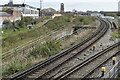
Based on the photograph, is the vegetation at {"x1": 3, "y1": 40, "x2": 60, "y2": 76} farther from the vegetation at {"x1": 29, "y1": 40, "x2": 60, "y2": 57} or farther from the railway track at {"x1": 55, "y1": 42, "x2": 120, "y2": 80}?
the railway track at {"x1": 55, "y1": 42, "x2": 120, "y2": 80}

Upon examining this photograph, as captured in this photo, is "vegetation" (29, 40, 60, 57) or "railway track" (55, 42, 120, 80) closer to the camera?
"railway track" (55, 42, 120, 80)

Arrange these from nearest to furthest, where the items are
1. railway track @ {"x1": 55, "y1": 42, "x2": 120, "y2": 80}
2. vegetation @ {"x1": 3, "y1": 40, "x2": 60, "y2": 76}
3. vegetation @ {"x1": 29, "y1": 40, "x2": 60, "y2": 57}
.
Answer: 1. railway track @ {"x1": 55, "y1": 42, "x2": 120, "y2": 80}
2. vegetation @ {"x1": 3, "y1": 40, "x2": 60, "y2": 76}
3. vegetation @ {"x1": 29, "y1": 40, "x2": 60, "y2": 57}

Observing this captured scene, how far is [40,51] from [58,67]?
4471 mm

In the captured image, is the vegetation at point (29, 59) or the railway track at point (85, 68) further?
the vegetation at point (29, 59)

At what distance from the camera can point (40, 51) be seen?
1783 centimetres

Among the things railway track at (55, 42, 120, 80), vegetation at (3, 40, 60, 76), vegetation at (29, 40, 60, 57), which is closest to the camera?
railway track at (55, 42, 120, 80)

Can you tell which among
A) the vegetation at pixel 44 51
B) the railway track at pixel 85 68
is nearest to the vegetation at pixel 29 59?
the vegetation at pixel 44 51

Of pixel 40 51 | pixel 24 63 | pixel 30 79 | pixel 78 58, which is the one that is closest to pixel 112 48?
pixel 78 58

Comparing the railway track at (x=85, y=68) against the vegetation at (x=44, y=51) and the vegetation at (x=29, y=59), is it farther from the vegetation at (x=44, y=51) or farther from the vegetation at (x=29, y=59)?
the vegetation at (x=44, y=51)

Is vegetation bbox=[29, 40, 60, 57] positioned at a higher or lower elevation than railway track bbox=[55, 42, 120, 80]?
higher

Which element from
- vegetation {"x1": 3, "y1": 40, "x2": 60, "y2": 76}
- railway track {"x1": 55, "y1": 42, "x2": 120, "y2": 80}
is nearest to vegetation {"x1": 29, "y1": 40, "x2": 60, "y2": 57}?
vegetation {"x1": 3, "y1": 40, "x2": 60, "y2": 76}

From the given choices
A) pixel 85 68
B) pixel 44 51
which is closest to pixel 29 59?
pixel 44 51

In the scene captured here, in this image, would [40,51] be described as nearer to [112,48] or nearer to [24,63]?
[24,63]

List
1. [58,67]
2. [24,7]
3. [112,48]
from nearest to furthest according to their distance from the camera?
1. [58,67]
2. [112,48]
3. [24,7]
